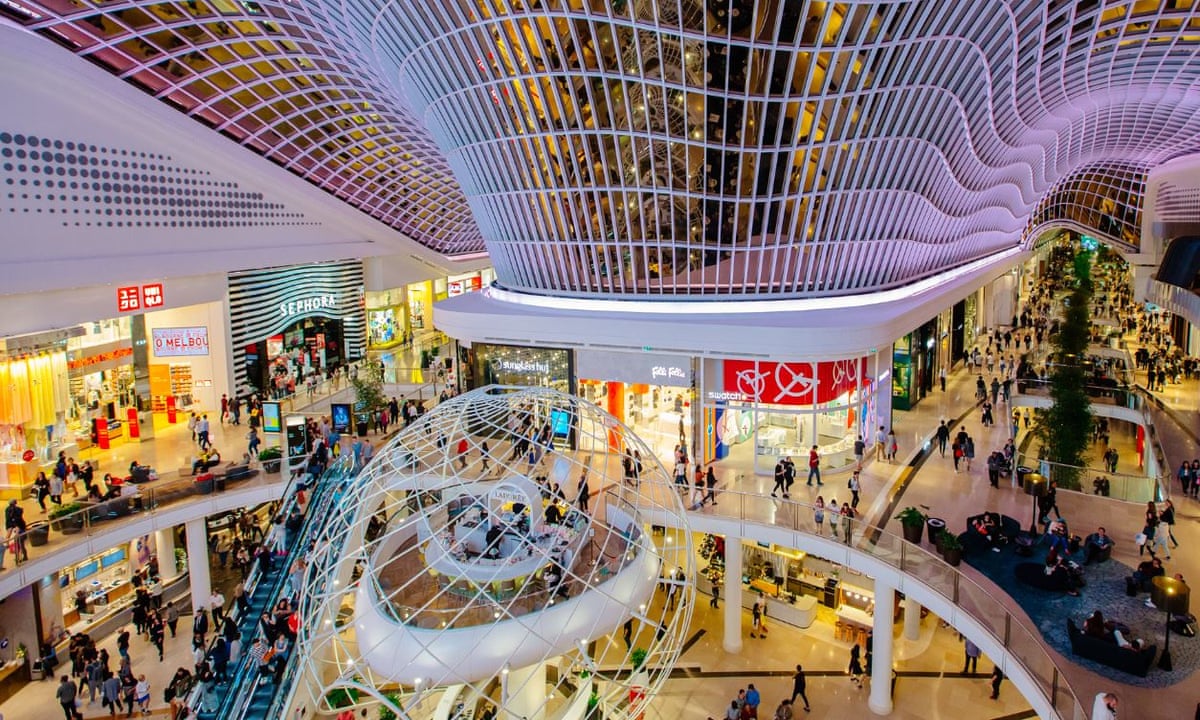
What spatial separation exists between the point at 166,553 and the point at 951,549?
937 inches

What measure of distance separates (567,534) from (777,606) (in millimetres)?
11221

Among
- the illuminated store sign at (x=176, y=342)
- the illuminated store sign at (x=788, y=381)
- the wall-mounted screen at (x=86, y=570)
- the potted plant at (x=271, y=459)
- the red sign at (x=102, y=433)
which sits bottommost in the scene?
the wall-mounted screen at (x=86, y=570)

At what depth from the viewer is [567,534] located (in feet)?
52.9

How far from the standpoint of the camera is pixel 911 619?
890 inches

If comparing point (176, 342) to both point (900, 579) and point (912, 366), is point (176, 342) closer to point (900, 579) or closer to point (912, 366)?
point (900, 579)

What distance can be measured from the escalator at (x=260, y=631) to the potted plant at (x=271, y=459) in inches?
78.4

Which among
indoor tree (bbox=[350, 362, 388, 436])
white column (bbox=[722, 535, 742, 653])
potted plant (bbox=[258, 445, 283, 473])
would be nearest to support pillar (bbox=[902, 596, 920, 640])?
white column (bbox=[722, 535, 742, 653])

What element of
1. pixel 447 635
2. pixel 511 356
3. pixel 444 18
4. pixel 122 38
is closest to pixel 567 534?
pixel 447 635

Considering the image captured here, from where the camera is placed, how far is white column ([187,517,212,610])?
80.4ft

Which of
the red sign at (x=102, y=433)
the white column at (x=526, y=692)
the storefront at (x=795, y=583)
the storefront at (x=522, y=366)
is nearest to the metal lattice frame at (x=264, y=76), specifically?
the red sign at (x=102, y=433)

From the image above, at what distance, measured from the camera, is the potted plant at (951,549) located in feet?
56.0

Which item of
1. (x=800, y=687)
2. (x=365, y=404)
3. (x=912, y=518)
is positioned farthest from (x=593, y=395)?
(x=912, y=518)

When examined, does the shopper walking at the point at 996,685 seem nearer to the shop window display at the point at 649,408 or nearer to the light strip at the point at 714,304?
the shop window display at the point at 649,408

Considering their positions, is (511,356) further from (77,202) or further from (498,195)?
(77,202)
